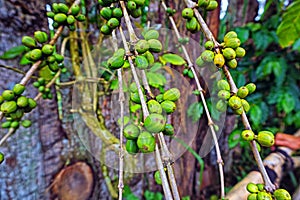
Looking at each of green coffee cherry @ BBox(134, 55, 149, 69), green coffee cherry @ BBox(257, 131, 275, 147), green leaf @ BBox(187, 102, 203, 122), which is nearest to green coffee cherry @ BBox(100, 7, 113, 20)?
green coffee cherry @ BBox(134, 55, 149, 69)

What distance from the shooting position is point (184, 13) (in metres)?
0.45

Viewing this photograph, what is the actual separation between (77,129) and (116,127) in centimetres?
15

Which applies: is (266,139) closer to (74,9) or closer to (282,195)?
(282,195)

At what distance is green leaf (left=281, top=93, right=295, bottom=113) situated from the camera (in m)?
1.31

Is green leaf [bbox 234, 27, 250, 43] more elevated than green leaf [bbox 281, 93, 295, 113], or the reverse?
green leaf [bbox 234, 27, 250, 43]

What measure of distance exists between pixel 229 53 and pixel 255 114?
0.97 meters

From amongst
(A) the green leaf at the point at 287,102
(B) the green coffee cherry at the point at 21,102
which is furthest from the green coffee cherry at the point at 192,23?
(A) the green leaf at the point at 287,102

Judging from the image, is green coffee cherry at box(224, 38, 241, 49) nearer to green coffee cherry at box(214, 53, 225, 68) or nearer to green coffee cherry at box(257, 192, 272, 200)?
green coffee cherry at box(214, 53, 225, 68)

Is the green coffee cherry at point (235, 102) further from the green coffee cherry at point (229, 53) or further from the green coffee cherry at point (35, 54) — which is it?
the green coffee cherry at point (35, 54)

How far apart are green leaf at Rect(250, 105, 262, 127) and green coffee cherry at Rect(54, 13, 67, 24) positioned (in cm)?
104

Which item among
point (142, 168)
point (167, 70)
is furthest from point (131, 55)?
point (142, 168)

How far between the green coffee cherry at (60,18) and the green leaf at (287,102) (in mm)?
1214

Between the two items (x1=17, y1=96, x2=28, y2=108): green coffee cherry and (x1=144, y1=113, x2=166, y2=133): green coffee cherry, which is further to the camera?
(x1=17, y1=96, x2=28, y2=108): green coffee cherry

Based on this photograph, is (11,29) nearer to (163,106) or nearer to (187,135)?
(163,106)
